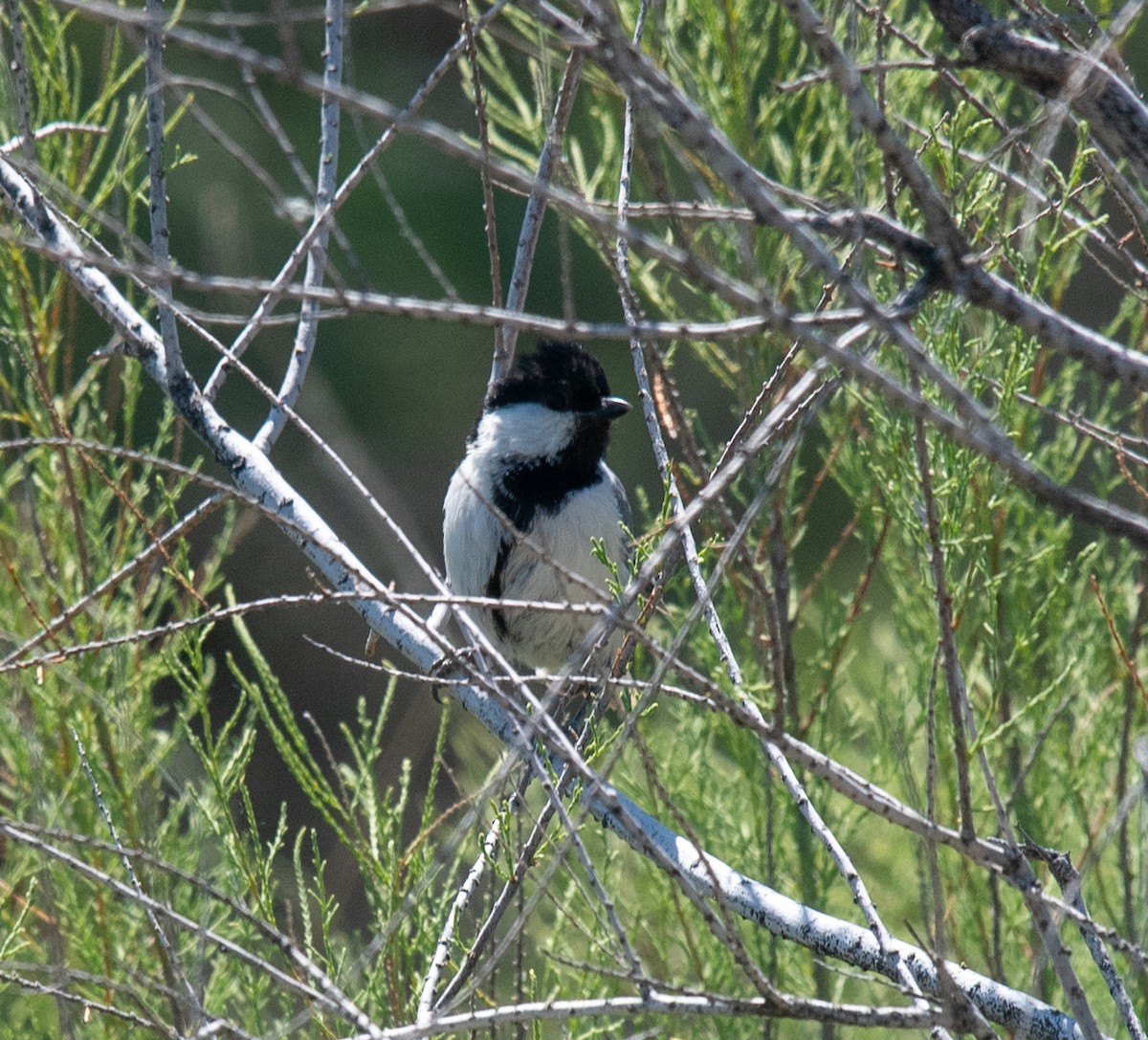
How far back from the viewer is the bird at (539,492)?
10.3 feet

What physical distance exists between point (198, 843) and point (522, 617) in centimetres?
97

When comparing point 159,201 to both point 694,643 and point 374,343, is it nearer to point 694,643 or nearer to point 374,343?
point 694,643

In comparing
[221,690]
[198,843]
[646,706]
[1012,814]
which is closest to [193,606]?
[198,843]

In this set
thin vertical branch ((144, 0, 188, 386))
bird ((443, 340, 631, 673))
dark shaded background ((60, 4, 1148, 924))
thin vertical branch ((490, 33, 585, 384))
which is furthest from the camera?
dark shaded background ((60, 4, 1148, 924))

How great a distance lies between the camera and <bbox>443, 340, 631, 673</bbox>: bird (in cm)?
315

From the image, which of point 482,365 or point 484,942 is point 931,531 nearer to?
point 484,942

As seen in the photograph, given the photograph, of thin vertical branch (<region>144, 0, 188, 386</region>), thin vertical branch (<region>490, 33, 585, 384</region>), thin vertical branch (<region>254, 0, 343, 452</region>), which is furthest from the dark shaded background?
thin vertical branch (<region>144, 0, 188, 386</region>)

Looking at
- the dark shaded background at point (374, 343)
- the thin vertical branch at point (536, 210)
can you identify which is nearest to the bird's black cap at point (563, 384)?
the thin vertical branch at point (536, 210)

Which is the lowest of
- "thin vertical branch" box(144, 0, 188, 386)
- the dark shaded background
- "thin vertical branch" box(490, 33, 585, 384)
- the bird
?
the dark shaded background

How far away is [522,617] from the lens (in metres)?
3.33

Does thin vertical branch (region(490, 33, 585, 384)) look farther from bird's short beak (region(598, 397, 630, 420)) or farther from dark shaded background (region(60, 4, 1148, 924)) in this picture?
dark shaded background (region(60, 4, 1148, 924))

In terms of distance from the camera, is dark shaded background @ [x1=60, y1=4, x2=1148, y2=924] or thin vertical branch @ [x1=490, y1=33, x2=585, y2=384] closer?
thin vertical branch @ [x1=490, y1=33, x2=585, y2=384]

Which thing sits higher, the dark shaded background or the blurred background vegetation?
the blurred background vegetation

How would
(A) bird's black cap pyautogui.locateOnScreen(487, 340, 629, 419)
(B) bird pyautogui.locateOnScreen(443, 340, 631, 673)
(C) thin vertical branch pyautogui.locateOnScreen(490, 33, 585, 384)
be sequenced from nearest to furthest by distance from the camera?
(C) thin vertical branch pyautogui.locateOnScreen(490, 33, 585, 384) < (B) bird pyautogui.locateOnScreen(443, 340, 631, 673) < (A) bird's black cap pyautogui.locateOnScreen(487, 340, 629, 419)
